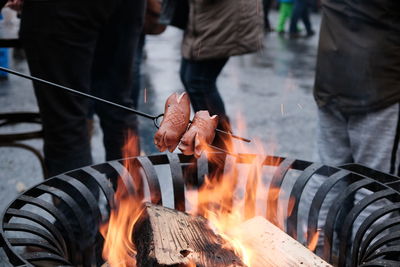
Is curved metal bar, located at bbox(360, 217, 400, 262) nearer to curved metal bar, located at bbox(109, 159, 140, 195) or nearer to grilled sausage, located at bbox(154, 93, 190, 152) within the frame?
grilled sausage, located at bbox(154, 93, 190, 152)

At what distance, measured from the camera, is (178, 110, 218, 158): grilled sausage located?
1456 mm

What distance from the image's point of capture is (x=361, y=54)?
2.20 meters

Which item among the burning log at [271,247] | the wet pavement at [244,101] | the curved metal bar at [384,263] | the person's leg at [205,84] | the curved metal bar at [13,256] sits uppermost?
the person's leg at [205,84]

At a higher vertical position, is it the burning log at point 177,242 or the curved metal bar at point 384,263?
the curved metal bar at point 384,263

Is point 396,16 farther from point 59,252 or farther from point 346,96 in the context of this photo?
point 59,252

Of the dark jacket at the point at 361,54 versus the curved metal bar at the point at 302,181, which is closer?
the curved metal bar at the point at 302,181

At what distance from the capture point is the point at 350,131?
2359mm

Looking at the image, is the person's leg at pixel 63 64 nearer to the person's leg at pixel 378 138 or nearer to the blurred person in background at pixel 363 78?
the blurred person in background at pixel 363 78

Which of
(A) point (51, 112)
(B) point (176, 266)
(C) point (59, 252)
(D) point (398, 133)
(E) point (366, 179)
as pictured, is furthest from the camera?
(A) point (51, 112)

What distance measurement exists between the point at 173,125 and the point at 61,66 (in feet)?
3.45

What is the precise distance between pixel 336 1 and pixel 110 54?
50.9 inches

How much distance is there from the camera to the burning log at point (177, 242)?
4.56 feet

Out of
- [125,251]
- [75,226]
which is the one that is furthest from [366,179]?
[75,226]

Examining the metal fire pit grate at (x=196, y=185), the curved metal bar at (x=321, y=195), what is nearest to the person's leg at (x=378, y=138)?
the metal fire pit grate at (x=196, y=185)
